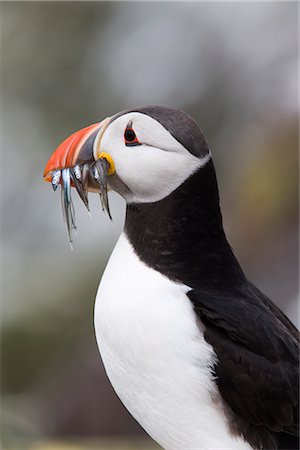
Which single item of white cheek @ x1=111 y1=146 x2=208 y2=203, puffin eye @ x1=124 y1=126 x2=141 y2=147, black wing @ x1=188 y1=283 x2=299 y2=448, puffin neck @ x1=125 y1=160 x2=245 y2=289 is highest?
puffin eye @ x1=124 y1=126 x2=141 y2=147

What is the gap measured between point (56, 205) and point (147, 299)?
22.5ft

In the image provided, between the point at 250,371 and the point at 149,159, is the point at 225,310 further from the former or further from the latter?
the point at 149,159

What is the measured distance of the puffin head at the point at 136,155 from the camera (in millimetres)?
2691

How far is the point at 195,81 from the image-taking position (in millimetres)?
10086

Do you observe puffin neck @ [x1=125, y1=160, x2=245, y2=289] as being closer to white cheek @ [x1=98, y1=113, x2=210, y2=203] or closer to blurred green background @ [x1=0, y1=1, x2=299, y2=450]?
white cheek @ [x1=98, y1=113, x2=210, y2=203]

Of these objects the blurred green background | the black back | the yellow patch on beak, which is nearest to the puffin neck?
the black back

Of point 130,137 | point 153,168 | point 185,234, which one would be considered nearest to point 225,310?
point 185,234

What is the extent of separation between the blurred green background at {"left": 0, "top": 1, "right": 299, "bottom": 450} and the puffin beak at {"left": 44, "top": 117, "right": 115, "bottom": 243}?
547 cm

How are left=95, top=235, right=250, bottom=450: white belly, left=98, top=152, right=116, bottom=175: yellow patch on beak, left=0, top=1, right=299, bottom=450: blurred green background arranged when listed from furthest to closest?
left=0, top=1, right=299, bottom=450: blurred green background < left=98, top=152, right=116, bottom=175: yellow patch on beak < left=95, top=235, right=250, bottom=450: white belly

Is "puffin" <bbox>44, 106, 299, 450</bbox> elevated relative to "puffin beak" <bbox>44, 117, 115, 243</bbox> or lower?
lower

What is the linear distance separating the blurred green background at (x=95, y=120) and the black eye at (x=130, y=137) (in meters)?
5.58

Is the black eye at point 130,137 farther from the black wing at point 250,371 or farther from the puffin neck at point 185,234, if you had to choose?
the black wing at point 250,371

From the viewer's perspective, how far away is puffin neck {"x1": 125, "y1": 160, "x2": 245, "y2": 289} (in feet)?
9.04

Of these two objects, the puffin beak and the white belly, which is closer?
the white belly
